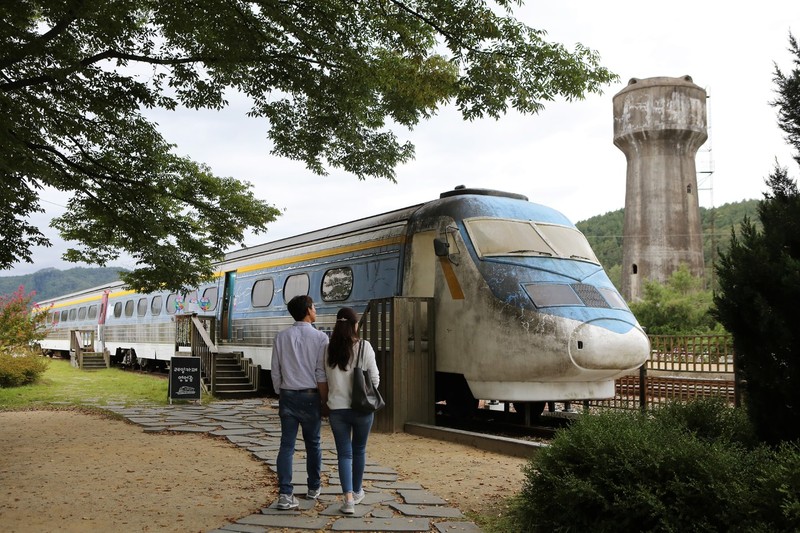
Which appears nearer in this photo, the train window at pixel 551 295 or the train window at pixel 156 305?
the train window at pixel 551 295

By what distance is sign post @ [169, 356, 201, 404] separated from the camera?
14312mm

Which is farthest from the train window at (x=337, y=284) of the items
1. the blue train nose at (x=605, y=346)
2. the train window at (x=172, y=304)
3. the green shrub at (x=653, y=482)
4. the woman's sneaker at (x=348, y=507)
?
the train window at (x=172, y=304)

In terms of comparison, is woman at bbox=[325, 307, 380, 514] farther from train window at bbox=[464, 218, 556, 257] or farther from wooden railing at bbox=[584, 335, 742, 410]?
wooden railing at bbox=[584, 335, 742, 410]

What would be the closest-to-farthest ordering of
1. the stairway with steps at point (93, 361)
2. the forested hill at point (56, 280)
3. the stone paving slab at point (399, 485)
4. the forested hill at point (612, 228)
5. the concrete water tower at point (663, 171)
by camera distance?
the stone paving slab at point (399, 485) < the stairway with steps at point (93, 361) < the concrete water tower at point (663, 171) < the forested hill at point (612, 228) < the forested hill at point (56, 280)

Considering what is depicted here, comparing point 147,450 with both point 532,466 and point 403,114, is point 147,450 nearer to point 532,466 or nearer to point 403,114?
point 532,466

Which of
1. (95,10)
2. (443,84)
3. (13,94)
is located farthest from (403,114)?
(13,94)

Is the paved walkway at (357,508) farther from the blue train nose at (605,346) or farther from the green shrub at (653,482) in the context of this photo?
the blue train nose at (605,346)

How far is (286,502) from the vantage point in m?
5.78

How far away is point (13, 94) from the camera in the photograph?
401 inches

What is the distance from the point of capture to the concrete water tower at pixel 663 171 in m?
33.9

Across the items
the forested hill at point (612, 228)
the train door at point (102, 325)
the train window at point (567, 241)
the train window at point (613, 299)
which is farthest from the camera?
the forested hill at point (612, 228)

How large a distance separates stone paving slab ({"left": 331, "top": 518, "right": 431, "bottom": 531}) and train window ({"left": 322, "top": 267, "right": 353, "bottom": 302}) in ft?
24.5

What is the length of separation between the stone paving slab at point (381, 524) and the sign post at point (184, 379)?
9.66 meters

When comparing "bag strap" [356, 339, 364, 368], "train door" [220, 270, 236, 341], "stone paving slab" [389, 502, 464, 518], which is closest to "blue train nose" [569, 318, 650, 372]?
"stone paving slab" [389, 502, 464, 518]
